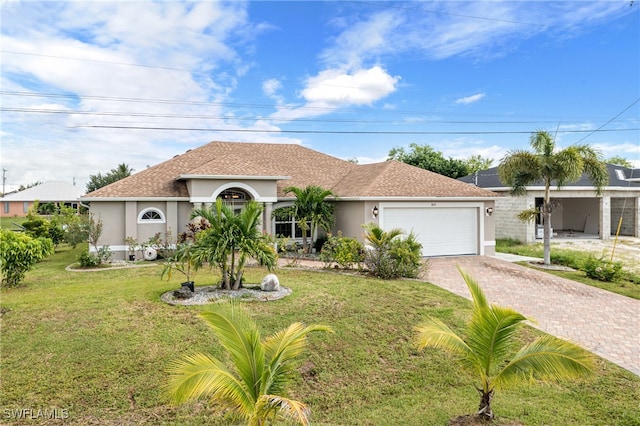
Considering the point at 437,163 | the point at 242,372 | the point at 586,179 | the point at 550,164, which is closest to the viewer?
the point at 242,372

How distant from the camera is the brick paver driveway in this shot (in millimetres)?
8523

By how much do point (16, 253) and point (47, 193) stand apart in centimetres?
5967

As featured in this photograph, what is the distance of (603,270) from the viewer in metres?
14.6

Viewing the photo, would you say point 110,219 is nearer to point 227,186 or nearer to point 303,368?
point 227,186

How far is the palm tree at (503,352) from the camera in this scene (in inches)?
193

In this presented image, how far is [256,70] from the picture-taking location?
79.3ft

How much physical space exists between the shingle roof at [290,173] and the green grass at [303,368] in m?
8.25

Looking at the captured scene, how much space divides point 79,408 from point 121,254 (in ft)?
44.9

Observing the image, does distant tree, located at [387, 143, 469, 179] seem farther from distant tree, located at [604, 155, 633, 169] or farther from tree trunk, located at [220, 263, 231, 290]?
tree trunk, located at [220, 263, 231, 290]

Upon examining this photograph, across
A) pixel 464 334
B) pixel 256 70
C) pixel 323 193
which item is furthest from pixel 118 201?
pixel 464 334

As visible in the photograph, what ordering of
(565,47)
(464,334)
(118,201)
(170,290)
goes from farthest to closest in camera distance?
1. (565,47)
2. (118,201)
3. (170,290)
4. (464,334)

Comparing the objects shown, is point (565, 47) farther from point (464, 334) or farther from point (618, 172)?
point (464, 334)

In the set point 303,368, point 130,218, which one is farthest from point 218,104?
point 303,368

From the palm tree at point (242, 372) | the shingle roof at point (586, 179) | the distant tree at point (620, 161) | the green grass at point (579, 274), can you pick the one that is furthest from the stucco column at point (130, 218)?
the distant tree at point (620, 161)
